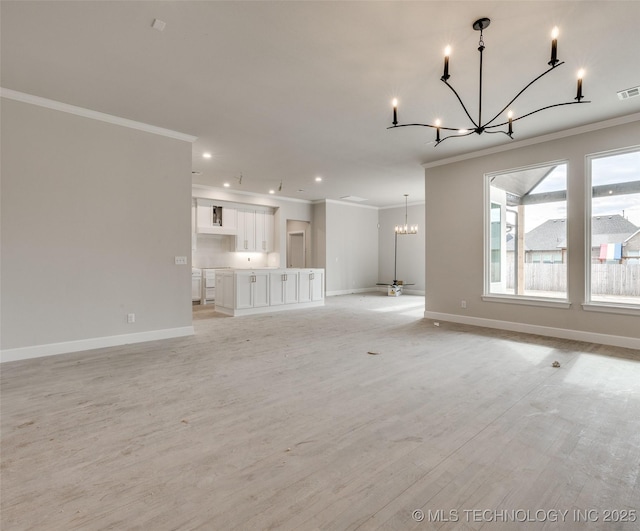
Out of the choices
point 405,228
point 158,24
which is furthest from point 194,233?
point 158,24

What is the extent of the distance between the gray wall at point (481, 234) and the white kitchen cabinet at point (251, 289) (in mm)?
3450

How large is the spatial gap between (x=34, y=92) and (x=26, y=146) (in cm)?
62

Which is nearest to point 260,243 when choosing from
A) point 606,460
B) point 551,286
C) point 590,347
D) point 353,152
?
point 353,152

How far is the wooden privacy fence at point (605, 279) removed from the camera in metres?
4.54

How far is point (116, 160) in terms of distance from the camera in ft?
15.1

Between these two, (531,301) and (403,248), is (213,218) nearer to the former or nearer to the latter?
(403,248)

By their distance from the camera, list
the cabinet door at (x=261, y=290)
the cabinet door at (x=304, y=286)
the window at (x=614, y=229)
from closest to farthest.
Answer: the window at (x=614, y=229) < the cabinet door at (x=261, y=290) < the cabinet door at (x=304, y=286)

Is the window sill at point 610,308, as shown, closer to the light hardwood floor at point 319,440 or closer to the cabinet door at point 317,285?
the light hardwood floor at point 319,440

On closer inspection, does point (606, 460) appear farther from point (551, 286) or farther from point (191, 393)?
point (551, 286)

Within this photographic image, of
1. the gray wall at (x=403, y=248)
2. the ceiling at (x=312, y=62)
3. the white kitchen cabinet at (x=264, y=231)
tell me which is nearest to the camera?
the ceiling at (x=312, y=62)

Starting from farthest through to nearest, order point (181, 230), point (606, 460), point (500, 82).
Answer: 1. point (181, 230)
2. point (500, 82)
3. point (606, 460)

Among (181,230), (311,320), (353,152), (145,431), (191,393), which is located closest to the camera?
(145,431)

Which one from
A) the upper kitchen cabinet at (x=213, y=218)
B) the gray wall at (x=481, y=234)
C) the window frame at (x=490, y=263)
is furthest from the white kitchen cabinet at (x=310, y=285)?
the window frame at (x=490, y=263)

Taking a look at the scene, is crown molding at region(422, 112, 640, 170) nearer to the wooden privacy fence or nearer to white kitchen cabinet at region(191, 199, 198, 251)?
the wooden privacy fence
